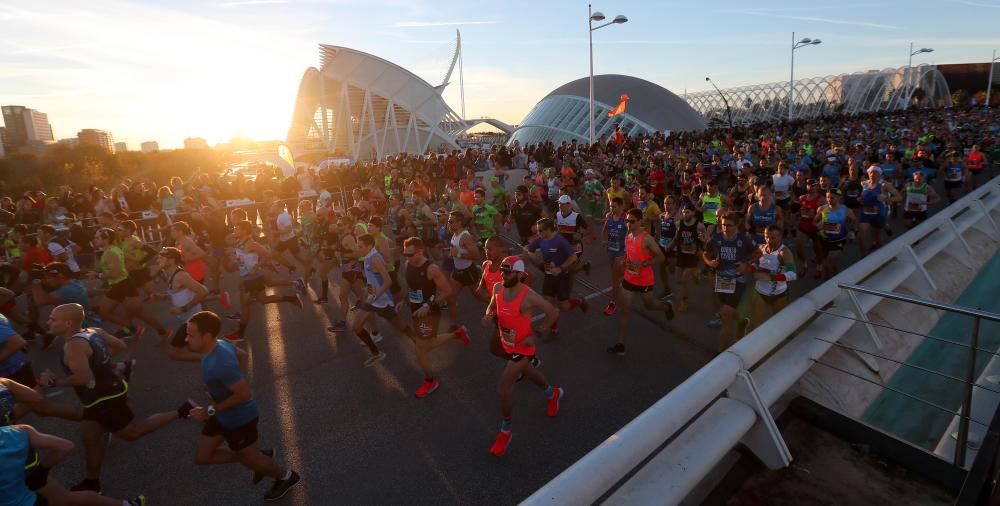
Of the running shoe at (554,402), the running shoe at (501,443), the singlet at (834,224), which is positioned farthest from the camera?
the singlet at (834,224)

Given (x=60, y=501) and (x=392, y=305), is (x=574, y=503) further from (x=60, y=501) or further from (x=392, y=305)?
(x=392, y=305)

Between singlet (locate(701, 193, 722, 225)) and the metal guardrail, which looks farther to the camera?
singlet (locate(701, 193, 722, 225))

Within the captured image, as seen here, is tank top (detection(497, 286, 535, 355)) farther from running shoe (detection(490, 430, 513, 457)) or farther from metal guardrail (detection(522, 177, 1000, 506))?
metal guardrail (detection(522, 177, 1000, 506))

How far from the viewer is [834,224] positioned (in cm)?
811

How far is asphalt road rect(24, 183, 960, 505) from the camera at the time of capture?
13.9ft

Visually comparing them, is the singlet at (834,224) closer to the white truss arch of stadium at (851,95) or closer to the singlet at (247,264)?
the singlet at (247,264)

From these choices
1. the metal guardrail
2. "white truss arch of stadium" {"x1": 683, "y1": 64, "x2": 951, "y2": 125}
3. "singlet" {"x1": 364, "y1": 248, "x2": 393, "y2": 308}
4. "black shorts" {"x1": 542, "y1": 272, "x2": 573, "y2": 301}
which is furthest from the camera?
"white truss arch of stadium" {"x1": 683, "y1": 64, "x2": 951, "y2": 125}

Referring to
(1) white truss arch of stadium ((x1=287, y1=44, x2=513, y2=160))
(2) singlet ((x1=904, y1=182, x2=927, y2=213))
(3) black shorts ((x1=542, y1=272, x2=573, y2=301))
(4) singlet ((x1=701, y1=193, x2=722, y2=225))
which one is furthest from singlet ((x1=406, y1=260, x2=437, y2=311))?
(1) white truss arch of stadium ((x1=287, y1=44, x2=513, y2=160))

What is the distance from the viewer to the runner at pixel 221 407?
3.74 m

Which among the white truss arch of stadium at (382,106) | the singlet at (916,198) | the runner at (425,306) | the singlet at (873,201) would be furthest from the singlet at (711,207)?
the white truss arch of stadium at (382,106)

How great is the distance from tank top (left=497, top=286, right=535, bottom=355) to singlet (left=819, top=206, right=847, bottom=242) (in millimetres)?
6434

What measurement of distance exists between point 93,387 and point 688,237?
283 inches

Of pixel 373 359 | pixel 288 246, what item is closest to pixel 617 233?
pixel 373 359

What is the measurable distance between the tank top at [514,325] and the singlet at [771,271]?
2960mm
